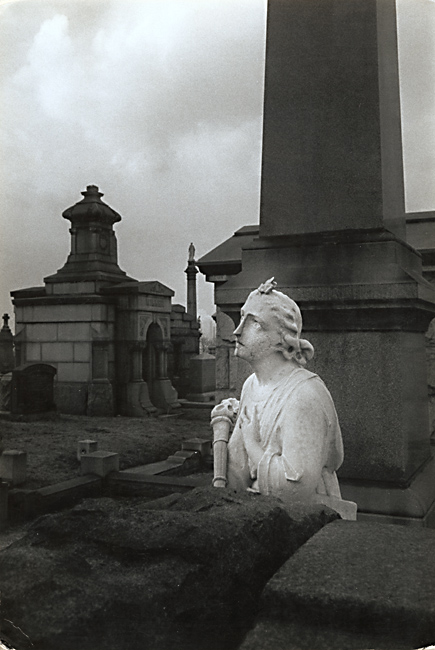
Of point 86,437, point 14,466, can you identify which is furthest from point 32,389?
point 14,466

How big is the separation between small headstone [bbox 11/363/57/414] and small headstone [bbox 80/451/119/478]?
3101 millimetres

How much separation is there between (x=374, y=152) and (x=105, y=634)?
2976 mm

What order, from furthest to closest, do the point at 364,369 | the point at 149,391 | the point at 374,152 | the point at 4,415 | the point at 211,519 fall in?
the point at 149,391 < the point at 4,415 < the point at 374,152 < the point at 364,369 < the point at 211,519

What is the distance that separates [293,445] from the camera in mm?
2283

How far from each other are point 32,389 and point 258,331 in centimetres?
670

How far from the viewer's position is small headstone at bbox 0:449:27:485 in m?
5.12

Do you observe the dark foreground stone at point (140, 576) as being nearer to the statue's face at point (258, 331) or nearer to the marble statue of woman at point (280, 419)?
the marble statue of woman at point (280, 419)

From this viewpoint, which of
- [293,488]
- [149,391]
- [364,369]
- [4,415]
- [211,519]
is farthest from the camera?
[149,391]

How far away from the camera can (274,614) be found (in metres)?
1.34

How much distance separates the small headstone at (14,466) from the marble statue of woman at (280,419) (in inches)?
124

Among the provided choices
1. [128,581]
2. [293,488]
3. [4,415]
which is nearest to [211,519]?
[128,581]

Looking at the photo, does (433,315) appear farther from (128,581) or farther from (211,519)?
(128,581)

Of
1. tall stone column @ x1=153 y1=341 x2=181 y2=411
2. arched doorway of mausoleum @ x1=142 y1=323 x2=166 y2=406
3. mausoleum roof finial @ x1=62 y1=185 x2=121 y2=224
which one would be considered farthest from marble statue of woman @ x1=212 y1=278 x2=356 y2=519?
arched doorway of mausoleum @ x1=142 y1=323 x2=166 y2=406

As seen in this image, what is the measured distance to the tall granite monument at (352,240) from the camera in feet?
10.6
